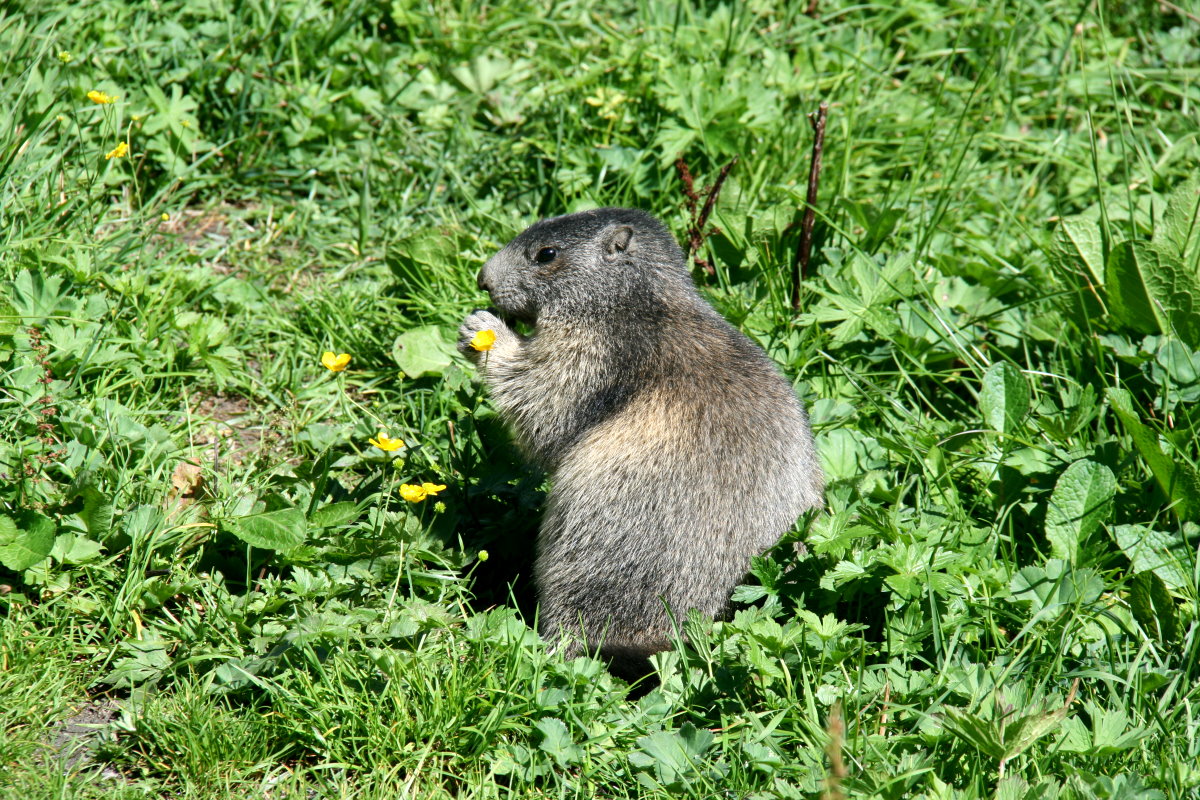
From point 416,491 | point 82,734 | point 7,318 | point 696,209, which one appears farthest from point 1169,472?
point 7,318

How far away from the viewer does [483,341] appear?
13.7 feet

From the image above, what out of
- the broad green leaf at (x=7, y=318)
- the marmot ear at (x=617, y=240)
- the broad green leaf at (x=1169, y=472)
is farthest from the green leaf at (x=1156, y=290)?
the broad green leaf at (x=7, y=318)

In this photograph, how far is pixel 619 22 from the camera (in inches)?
263

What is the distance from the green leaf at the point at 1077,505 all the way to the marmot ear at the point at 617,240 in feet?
6.50

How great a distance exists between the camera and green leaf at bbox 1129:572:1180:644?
12.2 feet

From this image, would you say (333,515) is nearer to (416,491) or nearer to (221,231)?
(416,491)

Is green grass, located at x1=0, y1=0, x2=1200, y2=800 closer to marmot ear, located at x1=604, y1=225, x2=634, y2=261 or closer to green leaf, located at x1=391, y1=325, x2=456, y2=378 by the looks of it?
green leaf, located at x1=391, y1=325, x2=456, y2=378

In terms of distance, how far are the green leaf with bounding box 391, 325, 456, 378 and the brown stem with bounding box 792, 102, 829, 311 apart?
1728 mm

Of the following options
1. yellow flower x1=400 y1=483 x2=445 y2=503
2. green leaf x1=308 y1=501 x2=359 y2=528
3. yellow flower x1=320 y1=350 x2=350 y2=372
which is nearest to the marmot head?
yellow flower x1=320 y1=350 x2=350 y2=372

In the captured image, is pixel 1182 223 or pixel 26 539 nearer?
pixel 26 539

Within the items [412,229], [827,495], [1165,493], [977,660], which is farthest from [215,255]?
[1165,493]

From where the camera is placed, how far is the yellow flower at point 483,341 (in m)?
4.15

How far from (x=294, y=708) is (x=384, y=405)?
1807 millimetres

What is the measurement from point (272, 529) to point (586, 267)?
5.31ft
